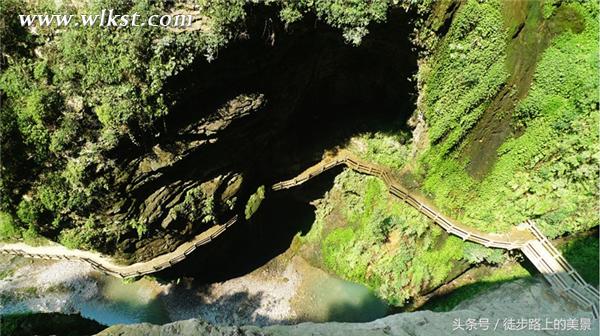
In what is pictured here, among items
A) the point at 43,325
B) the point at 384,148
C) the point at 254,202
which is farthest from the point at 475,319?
the point at 43,325

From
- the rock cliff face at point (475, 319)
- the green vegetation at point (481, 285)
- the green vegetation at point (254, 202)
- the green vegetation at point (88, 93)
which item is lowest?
the green vegetation at point (481, 285)

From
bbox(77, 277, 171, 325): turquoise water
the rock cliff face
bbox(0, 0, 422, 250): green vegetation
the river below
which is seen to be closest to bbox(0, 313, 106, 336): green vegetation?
bbox(0, 0, 422, 250): green vegetation

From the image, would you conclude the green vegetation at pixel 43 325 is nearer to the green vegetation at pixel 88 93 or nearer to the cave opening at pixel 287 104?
the green vegetation at pixel 88 93

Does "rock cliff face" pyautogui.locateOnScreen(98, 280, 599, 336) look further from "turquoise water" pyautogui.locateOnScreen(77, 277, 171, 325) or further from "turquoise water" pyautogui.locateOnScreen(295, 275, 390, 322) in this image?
"turquoise water" pyautogui.locateOnScreen(77, 277, 171, 325)

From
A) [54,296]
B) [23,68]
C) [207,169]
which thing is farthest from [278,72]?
[54,296]

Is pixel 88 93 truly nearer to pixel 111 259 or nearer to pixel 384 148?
pixel 111 259

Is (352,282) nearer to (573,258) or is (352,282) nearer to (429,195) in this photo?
(429,195)

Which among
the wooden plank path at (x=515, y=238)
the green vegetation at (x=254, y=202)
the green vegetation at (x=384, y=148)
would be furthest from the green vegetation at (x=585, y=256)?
A: the green vegetation at (x=254, y=202)
